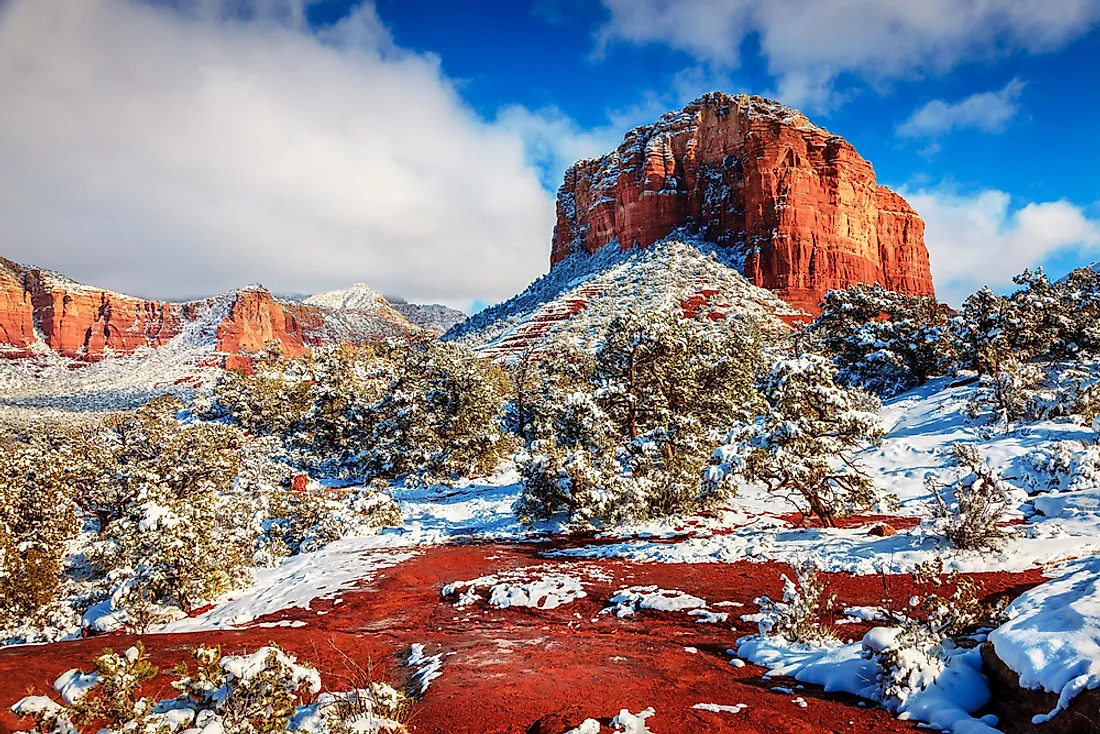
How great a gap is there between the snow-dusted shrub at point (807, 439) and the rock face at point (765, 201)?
89494 mm

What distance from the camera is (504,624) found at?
9328 millimetres

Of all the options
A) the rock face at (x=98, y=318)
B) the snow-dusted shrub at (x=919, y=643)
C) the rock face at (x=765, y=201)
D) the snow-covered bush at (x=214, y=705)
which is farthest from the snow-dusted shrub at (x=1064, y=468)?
the rock face at (x=98, y=318)

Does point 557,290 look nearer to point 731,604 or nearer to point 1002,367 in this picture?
point 1002,367

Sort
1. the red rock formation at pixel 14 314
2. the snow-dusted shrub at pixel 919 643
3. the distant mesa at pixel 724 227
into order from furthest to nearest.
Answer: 1. the red rock formation at pixel 14 314
2. the distant mesa at pixel 724 227
3. the snow-dusted shrub at pixel 919 643

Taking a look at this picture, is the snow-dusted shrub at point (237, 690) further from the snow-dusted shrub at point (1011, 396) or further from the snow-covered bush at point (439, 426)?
the snow-covered bush at point (439, 426)

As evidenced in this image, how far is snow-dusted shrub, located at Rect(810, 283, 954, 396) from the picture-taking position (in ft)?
97.1

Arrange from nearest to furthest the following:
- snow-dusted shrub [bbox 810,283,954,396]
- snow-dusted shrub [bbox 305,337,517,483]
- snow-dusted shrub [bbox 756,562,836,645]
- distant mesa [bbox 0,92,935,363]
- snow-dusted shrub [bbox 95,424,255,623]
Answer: snow-dusted shrub [bbox 756,562,836,645] < snow-dusted shrub [bbox 95,424,255,623] < snow-dusted shrub [bbox 305,337,517,483] < snow-dusted shrub [bbox 810,283,954,396] < distant mesa [bbox 0,92,935,363]

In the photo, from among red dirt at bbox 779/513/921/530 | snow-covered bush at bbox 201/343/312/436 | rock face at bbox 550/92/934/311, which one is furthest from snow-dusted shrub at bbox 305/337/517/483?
rock face at bbox 550/92/934/311

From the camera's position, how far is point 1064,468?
12023 mm

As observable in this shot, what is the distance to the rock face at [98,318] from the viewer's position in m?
158

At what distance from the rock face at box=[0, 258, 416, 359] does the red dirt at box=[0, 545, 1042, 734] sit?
167796 mm

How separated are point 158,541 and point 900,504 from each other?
17898mm

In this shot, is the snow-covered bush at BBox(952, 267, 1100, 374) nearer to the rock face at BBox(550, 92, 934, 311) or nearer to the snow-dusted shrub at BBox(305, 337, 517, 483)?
the snow-dusted shrub at BBox(305, 337, 517, 483)

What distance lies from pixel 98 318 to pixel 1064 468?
733 ft
